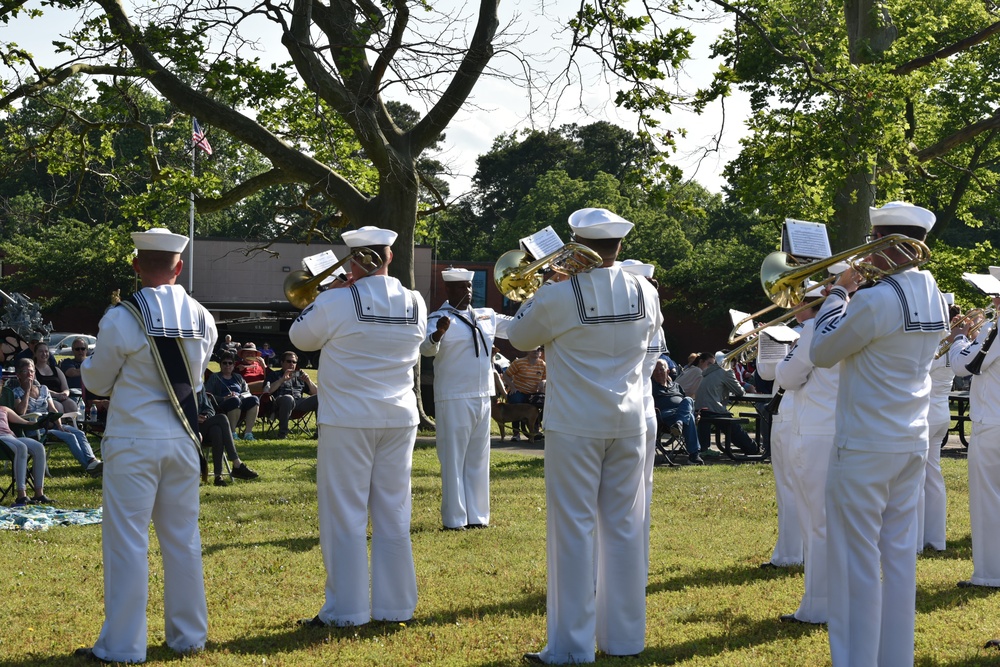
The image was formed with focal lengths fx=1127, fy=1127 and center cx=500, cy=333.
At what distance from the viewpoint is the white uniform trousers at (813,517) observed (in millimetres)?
6355

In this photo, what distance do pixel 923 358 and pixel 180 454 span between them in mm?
3564

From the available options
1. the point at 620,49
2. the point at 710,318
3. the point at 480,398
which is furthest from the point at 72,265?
the point at 480,398

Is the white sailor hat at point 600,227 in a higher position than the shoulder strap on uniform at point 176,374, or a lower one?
higher

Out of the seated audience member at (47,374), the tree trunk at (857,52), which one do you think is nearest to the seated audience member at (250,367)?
the seated audience member at (47,374)

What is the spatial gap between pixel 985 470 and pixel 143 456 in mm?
5313

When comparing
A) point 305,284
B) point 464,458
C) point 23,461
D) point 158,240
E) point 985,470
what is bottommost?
point 23,461

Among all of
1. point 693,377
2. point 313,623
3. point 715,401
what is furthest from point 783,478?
point 693,377

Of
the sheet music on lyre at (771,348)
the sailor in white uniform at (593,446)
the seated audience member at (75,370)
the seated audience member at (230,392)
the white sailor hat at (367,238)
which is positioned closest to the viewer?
the sailor in white uniform at (593,446)

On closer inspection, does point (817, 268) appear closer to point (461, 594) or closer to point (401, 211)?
point (461, 594)

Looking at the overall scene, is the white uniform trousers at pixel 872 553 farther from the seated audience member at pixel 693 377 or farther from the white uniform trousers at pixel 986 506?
the seated audience member at pixel 693 377

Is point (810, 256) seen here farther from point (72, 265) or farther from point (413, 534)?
point (72, 265)

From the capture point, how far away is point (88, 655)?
5621mm

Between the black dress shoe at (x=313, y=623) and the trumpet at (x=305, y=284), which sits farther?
the trumpet at (x=305, y=284)

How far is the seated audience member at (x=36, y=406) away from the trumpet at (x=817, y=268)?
305 inches
